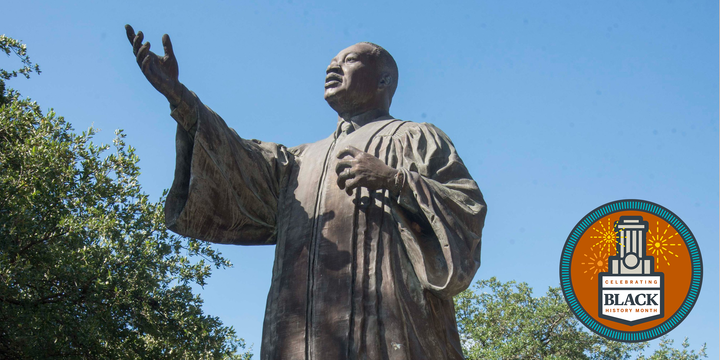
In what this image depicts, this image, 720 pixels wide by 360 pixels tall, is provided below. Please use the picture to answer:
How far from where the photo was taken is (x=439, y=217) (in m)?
5.30

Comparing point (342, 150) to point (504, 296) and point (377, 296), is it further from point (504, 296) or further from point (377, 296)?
point (504, 296)

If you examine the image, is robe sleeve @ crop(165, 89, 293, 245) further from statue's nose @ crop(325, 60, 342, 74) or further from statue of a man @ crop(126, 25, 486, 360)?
statue's nose @ crop(325, 60, 342, 74)

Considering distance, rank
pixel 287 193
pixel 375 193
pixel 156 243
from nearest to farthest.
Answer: pixel 375 193 → pixel 287 193 → pixel 156 243

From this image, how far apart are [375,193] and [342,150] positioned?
405 millimetres

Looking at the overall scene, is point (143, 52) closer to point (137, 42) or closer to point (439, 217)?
point (137, 42)

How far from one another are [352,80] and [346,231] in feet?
4.70

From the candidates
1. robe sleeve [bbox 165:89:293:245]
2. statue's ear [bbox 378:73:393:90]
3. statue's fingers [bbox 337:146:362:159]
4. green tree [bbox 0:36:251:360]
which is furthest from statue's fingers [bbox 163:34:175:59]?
green tree [bbox 0:36:251:360]

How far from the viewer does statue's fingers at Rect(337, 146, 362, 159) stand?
541cm

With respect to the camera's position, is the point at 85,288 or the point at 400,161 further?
the point at 85,288

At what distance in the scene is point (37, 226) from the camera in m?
13.6

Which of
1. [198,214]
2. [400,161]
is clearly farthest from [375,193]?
[198,214]

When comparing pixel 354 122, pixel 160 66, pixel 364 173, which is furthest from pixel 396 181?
pixel 160 66

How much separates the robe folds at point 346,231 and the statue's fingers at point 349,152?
309mm

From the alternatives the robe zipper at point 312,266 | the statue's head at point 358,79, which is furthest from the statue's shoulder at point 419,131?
the robe zipper at point 312,266
